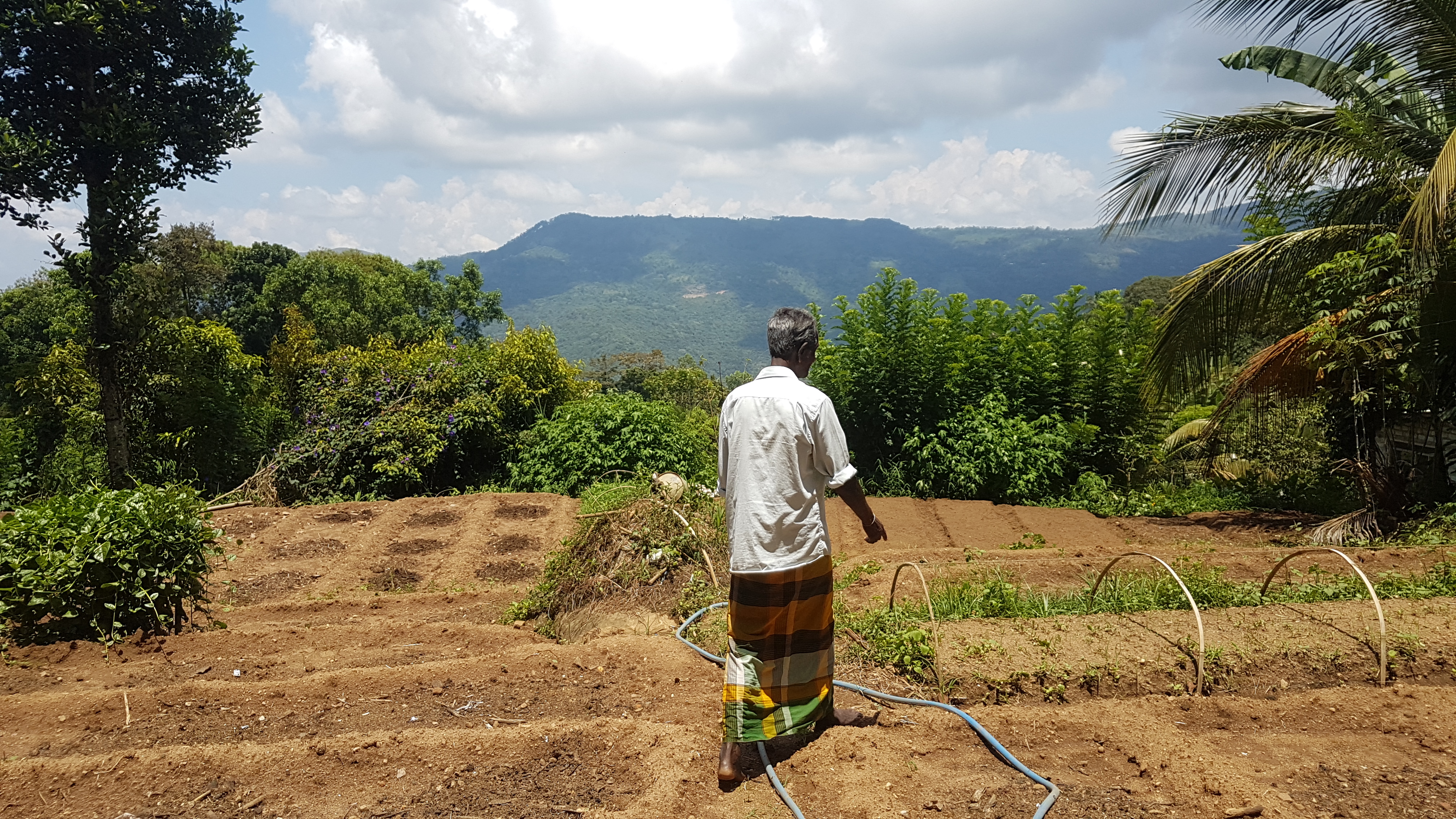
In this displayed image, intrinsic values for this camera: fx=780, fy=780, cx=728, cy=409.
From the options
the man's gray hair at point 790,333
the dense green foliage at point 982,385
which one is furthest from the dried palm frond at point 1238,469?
the man's gray hair at point 790,333

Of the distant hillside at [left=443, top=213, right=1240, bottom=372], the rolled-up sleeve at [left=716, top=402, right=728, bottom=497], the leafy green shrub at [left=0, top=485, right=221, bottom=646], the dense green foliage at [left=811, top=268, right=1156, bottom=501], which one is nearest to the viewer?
the rolled-up sleeve at [left=716, top=402, right=728, bottom=497]

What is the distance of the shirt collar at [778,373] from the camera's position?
2.81 metres

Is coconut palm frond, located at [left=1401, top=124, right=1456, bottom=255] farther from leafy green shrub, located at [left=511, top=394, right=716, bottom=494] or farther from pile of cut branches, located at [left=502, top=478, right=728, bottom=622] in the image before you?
leafy green shrub, located at [left=511, top=394, right=716, bottom=494]

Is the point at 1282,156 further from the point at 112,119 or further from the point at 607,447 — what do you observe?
the point at 112,119

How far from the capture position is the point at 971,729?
10.5 feet

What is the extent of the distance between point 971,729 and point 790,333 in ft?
5.92

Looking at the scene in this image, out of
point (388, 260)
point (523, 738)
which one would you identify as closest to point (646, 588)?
point (523, 738)

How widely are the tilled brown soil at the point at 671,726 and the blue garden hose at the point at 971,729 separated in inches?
1.7

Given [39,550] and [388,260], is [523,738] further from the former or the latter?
[388,260]

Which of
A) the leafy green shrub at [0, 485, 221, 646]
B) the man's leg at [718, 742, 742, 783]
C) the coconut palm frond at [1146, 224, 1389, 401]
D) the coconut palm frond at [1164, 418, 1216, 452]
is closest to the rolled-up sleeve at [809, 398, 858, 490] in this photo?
the man's leg at [718, 742, 742, 783]

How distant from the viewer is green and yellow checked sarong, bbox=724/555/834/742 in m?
2.82

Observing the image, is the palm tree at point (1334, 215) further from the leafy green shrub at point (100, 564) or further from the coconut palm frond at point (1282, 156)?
the leafy green shrub at point (100, 564)

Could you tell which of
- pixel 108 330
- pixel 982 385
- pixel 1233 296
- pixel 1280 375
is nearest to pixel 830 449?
pixel 1280 375

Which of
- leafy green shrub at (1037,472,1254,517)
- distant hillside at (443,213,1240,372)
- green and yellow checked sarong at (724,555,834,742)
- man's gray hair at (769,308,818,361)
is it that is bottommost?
leafy green shrub at (1037,472,1254,517)
